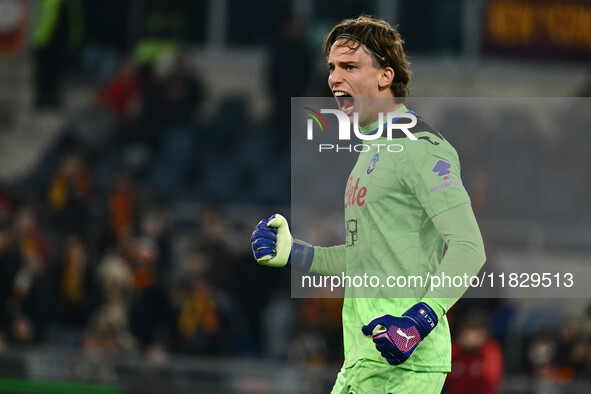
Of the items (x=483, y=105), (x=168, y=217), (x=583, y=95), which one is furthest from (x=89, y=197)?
(x=583, y=95)

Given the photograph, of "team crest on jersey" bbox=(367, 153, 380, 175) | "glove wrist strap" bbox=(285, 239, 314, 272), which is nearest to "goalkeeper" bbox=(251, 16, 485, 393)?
"team crest on jersey" bbox=(367, 153, 380, 175)

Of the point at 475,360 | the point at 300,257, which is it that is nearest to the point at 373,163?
the point at 300,257

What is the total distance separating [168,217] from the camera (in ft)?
34.4

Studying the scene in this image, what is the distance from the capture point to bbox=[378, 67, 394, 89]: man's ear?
3521 mm

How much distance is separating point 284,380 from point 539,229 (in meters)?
2.88

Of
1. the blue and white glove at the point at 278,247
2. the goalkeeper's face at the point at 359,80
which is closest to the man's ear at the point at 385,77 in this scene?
the goalkeeper's face at the point at 359,80

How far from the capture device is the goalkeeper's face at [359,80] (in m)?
3.50

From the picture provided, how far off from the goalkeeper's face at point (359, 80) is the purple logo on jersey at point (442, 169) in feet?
1.09

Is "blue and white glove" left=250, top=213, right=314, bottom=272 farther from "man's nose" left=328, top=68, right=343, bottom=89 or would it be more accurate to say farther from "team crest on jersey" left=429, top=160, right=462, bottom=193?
"team crest on jersey" left=429, top=160, right=462, bottom=193

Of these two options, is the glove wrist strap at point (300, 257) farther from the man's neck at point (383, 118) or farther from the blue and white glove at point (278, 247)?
the man's neck at point (383, 118)

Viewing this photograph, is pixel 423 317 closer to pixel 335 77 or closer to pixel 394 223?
pixel 394 223

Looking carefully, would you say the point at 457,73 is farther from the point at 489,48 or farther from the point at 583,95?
the point at 583,95

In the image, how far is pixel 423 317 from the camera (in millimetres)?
3139

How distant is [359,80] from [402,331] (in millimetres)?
837
